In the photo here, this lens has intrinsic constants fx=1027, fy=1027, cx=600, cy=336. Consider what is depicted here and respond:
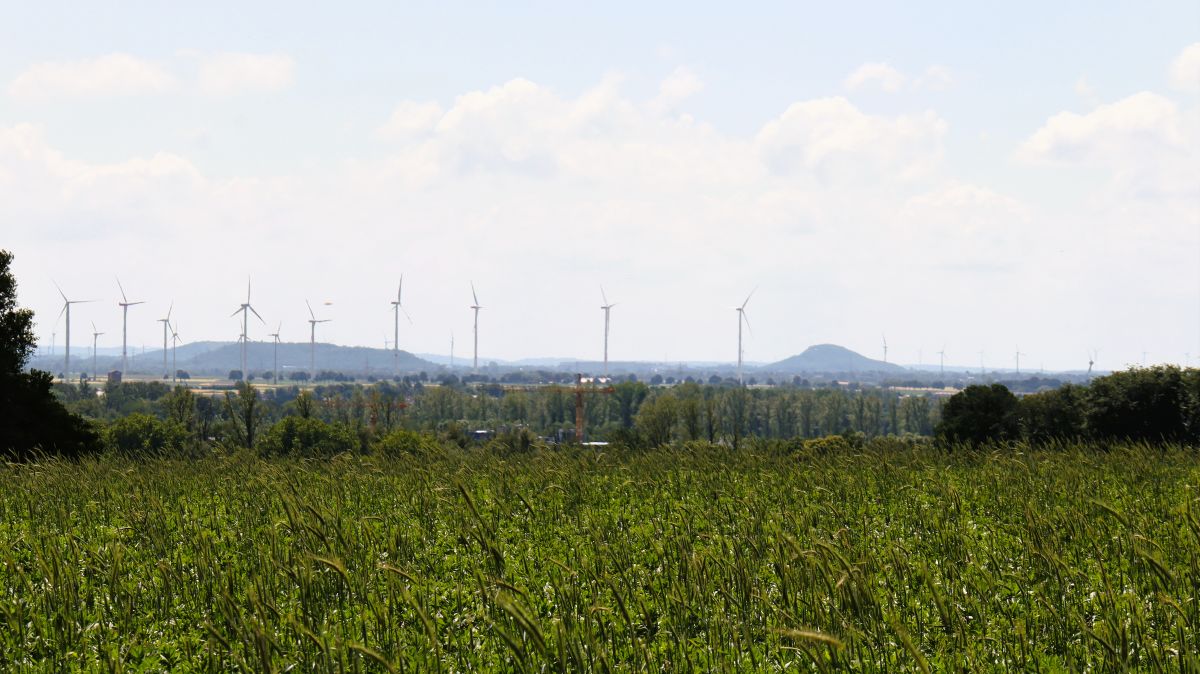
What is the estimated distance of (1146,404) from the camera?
63875 millimetres

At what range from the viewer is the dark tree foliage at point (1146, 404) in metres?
61.9

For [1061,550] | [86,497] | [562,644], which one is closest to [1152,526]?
[1061,550]

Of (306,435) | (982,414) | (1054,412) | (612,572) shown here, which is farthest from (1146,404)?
(612,572)

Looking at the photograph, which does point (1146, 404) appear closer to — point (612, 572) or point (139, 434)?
point (612, 572)

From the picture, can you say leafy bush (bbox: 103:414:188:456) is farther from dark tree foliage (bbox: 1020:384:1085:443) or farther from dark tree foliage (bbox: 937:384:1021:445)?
dark tree foliage (bbox: 1020:384:1085:443)

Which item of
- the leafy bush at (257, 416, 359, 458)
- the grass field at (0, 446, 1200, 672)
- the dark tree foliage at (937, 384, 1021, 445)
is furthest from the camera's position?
the leafy bush at (257, 416, 359, 458)

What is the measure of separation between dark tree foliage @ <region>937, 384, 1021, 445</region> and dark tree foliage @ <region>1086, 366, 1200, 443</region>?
20.2 feet

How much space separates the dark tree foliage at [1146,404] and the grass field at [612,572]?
4889 cm

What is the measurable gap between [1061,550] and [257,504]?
37.9ft

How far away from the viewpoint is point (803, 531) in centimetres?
1302

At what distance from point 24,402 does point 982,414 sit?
58802 mm

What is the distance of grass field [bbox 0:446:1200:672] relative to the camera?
8352 mm

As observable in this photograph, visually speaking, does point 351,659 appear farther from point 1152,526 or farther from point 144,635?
point 1152,526

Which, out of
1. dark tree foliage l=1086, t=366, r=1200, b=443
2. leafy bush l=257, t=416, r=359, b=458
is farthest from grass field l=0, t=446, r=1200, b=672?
leafy bush l=257, t=416, r=359, b=458
